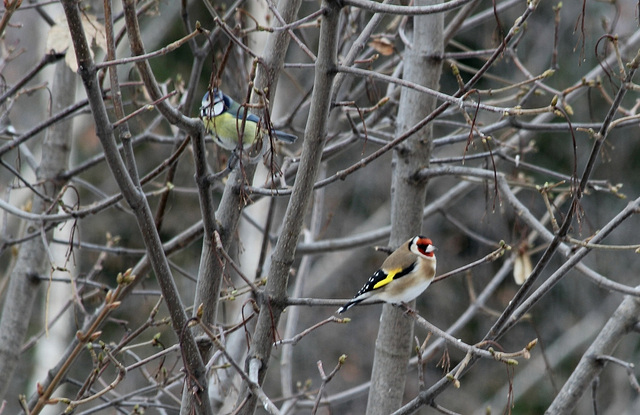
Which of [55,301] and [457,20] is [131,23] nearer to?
[457,20]

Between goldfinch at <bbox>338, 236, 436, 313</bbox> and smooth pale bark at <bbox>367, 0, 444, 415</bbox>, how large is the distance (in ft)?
0.20

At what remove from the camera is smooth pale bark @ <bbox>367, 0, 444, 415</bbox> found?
9.42 ft

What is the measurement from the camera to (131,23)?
178 cm

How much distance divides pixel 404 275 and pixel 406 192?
354 millimetres

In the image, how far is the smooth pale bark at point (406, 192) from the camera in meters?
2.87

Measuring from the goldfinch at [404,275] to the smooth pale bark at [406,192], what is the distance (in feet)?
0.20

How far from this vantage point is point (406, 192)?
9.82 ft

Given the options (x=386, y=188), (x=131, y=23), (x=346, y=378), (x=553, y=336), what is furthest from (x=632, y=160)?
(x=131, y=23)

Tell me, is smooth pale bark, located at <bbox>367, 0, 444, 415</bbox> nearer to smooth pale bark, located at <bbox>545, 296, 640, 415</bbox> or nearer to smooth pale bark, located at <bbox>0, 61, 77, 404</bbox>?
smooth pale bark, located at <bbox>545, 296, 640, 415</bbox>

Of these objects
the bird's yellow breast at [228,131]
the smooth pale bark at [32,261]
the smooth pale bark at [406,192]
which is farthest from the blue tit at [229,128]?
the smooth pale bark at [32,261]

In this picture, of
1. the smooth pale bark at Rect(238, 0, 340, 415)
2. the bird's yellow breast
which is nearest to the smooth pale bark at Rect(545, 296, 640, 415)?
the smooth pale bark at Rect(238, 0, 340, 415)

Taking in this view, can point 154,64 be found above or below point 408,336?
above

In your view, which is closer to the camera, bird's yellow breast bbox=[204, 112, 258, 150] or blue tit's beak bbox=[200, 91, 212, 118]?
blue tit's beak bbox=[200, 91, 212, 118]

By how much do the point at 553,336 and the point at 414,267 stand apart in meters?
8.68
